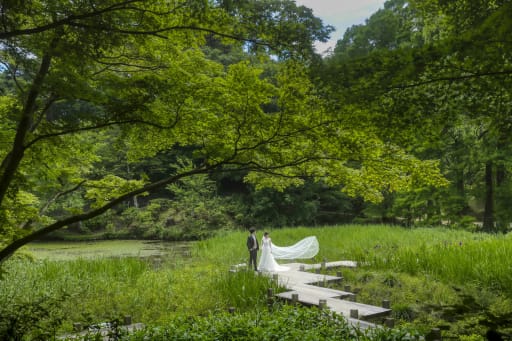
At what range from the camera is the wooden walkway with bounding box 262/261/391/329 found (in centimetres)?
572

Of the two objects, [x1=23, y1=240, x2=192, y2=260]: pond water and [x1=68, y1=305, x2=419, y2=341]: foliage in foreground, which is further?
[x1=23, y1=240, x2=192, y2=260]: pond water

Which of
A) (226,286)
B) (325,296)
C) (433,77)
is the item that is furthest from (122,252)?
(433,77)

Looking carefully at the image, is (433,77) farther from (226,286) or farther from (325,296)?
(226,286)

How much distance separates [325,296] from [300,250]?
4470 mm

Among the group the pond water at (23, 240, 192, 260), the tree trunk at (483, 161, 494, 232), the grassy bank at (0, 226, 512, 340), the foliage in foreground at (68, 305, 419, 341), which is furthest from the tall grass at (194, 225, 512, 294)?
the tree trunk at (483, 161, 494, 232)

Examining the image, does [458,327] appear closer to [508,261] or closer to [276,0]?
[508,261]

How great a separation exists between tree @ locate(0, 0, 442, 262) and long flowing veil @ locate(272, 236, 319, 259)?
6.45m

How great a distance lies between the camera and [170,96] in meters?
4.25

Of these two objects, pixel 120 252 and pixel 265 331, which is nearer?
pixel 265 331

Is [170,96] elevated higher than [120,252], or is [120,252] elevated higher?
[170,96]

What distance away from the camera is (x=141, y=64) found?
4.91m

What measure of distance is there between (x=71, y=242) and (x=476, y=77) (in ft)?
68.1

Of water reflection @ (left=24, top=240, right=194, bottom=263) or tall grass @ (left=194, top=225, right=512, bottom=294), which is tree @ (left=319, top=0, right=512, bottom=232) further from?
water reflection @ (left=24, top=240, right=194, bottom=263)

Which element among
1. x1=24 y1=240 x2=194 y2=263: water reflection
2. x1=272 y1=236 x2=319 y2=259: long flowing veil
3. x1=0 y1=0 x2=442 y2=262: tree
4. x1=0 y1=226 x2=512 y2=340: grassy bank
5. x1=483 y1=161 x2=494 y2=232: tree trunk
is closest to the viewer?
x1=0 y1=0 x2=442 y2=262: tree
